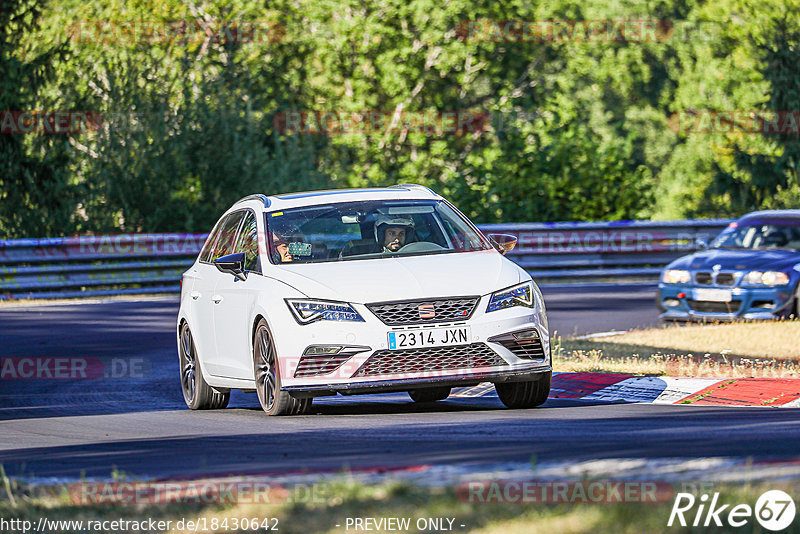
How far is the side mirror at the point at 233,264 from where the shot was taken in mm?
10617

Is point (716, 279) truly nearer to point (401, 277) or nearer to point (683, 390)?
point (683, 390)

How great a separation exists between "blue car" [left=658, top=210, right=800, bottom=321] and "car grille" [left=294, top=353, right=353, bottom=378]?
9.10 metres

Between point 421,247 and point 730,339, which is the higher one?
point 421,247

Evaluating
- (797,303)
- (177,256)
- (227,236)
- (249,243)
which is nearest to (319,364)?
(249,243)

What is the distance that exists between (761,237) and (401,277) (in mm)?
10118

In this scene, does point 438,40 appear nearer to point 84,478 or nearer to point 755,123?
point 755,123

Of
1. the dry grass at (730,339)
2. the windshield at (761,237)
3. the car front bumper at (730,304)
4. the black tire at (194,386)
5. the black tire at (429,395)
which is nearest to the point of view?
the black tire at (194,386)

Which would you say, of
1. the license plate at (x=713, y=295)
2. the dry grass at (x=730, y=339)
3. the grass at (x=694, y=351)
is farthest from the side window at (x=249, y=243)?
the license plate at (x=713, y=295)

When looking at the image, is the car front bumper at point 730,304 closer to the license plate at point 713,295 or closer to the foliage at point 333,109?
the license plate at point 713,295

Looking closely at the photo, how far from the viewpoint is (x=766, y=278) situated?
57.3 feet

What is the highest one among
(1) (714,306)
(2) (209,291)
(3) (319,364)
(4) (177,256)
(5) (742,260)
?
(2) (209,291)

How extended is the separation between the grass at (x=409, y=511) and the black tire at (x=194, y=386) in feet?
17.8

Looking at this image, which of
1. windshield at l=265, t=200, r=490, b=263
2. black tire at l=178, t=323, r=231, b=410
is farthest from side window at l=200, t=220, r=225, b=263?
windshield at l=265, t=200, r=490, b=263

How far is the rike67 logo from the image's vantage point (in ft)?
16.7
